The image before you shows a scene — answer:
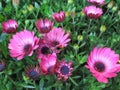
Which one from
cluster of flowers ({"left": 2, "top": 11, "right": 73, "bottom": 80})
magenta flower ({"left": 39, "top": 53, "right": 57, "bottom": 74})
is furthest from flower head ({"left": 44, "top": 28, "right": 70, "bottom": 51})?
magenta flower ({"left": 39, "top": 53, "right": 57, "bottom": 74})

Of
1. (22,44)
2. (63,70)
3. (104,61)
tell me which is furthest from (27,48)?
(104,61)

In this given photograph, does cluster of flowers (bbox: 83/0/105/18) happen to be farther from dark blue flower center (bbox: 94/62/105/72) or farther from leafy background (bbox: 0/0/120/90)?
dark blue flower center (bbox: 94/62/105/72)

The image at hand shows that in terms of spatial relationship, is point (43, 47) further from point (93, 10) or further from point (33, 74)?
point (93, 10)

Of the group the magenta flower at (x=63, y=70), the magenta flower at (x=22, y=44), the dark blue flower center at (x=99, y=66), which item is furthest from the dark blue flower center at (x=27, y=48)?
the dark blue flower center at (x=99, y=66)

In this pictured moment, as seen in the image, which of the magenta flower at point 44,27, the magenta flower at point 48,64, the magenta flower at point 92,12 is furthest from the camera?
the magenta flower at point 92,12

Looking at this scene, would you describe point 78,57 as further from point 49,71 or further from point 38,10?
point 38,10

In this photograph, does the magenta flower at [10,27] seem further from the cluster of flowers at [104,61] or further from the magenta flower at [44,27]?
the cluster of flowers at [104,61]
